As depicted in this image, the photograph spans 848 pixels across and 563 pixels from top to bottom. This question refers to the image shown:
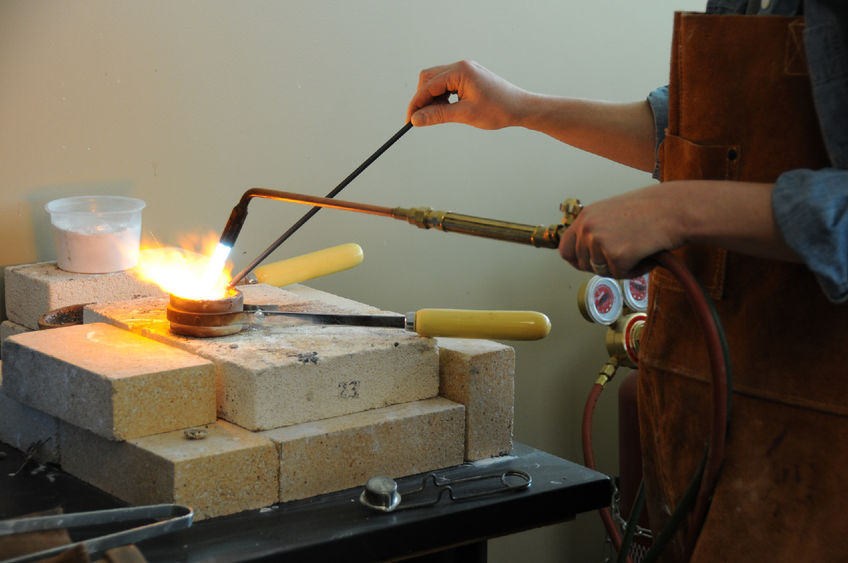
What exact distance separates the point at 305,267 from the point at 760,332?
0.81 metres

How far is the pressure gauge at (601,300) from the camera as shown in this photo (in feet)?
7.80

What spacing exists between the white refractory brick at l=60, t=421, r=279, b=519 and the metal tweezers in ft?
0.11

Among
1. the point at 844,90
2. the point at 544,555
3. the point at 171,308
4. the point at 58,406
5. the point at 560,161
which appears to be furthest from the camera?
the point at 544,555

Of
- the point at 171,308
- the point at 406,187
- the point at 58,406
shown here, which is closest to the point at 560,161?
the point at 406,187

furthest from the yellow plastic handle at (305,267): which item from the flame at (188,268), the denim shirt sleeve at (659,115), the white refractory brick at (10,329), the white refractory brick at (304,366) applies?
the denim shirt sleeve at (659,115)

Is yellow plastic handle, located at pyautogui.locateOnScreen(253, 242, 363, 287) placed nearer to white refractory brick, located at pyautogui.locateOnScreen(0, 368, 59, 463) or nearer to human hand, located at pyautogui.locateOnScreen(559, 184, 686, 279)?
white refractory brick, located at pyautogui.locateOnScreen(0, 368, 59, 463)

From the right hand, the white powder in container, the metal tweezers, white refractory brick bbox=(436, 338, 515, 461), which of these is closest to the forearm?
the right hand

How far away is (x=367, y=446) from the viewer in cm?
130

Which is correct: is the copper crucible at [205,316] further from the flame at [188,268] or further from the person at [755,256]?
the person at [755,256]

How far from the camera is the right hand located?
5.32ft

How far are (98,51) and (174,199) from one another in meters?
0.31

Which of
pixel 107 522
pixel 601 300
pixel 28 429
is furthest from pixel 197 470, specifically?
pixel 601 300

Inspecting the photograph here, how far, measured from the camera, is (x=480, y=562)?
4.42 ft

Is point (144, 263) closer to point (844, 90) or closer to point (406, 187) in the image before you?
point (406, 187)
